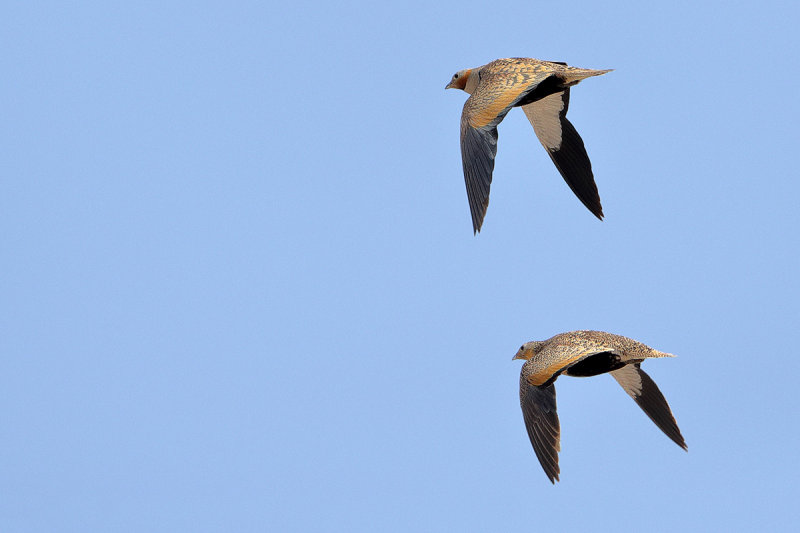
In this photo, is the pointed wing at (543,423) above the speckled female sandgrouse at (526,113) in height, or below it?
below

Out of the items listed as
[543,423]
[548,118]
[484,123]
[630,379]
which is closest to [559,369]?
[543,423]

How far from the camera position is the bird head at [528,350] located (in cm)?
2331

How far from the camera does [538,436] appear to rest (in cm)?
2083

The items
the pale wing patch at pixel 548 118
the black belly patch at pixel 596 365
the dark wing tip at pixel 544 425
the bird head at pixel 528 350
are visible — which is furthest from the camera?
the pale wing patch at pixel 548 118

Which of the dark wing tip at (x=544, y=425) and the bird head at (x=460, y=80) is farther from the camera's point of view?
the bird head at (x=460, y=80)

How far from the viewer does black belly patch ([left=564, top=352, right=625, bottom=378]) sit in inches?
850

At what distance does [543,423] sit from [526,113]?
6.70 meters

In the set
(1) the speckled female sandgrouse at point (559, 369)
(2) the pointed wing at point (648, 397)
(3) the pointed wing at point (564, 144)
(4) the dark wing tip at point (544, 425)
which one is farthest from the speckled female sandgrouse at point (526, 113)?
(4) the dark wing tip at point (544, 425)

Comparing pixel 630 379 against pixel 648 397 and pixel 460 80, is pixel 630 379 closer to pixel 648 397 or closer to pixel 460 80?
pixel 648 397

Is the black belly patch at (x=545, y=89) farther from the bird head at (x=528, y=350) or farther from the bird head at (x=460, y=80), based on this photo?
the bird head at (x=528, y=350)

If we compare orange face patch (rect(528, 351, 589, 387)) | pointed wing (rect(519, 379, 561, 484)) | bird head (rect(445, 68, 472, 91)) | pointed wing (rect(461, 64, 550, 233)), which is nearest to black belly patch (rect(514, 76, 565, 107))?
pointed wing (rect(461, 64, 550, 233))

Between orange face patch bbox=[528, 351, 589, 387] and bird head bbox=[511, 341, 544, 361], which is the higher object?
bird head bbox=[511, 341, 544, 361]

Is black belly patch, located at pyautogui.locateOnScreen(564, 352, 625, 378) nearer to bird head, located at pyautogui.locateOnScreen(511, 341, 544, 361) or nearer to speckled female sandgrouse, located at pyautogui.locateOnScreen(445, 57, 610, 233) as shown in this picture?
bird head, located at pyautogui.locateOnScreen(511, 341, 544, 361)

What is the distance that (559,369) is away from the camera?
20.9 metres
